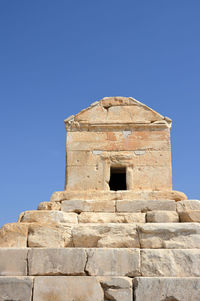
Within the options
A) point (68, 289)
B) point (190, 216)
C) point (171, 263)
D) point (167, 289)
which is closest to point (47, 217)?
point (68, 289)

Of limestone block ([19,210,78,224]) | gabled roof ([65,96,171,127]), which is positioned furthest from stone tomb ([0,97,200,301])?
gabled roof ([65,96,171,127])

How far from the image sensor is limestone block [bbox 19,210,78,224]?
7227mm

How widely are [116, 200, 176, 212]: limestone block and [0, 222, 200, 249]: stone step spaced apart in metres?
0.85

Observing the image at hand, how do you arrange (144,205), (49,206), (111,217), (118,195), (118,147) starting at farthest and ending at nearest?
1. (118,147)
2. (118,195)
3. (49,206)
4. (144,205)
5. (111,217)

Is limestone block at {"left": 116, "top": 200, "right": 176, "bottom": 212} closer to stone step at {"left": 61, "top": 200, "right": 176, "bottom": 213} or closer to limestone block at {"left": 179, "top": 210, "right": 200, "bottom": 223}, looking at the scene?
stone step at {"left": 61, "top": 200, "right": 176, "bottom": 213}

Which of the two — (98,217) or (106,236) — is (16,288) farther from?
(98,217)

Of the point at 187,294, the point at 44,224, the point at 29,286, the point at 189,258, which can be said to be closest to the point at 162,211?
the point at 189,258

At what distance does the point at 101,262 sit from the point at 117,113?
4.79m

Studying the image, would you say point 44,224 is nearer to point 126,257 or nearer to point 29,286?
point 29,286

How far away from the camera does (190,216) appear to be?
717 centimetres

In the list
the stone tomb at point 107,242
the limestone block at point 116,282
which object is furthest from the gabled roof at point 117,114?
the limestone block at point 116,282

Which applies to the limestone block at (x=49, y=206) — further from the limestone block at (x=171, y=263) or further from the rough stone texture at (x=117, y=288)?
the limestone block at (x=171, y=263)

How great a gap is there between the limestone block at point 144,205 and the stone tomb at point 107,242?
21 mm

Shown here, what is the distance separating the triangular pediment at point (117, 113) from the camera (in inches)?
391
